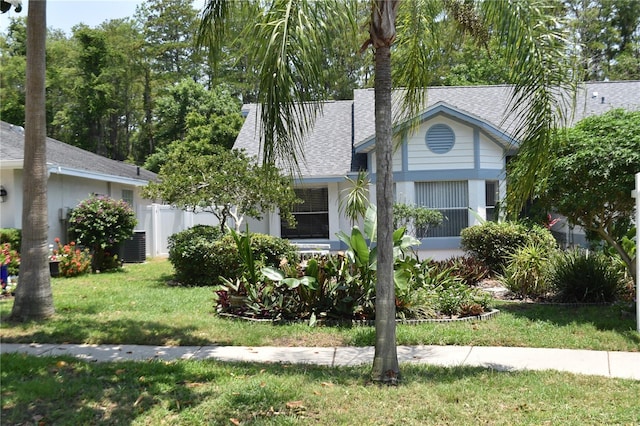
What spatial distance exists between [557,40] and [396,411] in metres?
4.31

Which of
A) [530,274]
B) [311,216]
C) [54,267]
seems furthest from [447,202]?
[54,267]

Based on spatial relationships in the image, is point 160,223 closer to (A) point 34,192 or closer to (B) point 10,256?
(B) point 10,256

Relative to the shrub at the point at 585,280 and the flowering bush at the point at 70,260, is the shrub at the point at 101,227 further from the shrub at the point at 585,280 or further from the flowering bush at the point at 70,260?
the shrub at the point at 585,280

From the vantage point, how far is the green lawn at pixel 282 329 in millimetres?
7797

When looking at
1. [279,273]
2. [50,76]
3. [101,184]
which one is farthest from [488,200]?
[50,76]

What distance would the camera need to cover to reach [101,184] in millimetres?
19281

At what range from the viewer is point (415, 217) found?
16.3 metres

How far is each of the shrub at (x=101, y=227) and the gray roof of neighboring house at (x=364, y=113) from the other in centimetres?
552

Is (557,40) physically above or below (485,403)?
above

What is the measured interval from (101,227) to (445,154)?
1029cm

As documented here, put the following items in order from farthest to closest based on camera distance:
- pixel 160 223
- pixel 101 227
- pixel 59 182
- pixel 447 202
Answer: pixel 160 223 < pixel 447 202 < pixel 59 182 < pixel 101 227

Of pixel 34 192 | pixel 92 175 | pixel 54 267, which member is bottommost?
pixel 54 267

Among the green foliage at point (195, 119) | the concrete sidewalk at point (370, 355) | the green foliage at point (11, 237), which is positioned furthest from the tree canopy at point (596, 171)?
the green foliage at point (195, 119)

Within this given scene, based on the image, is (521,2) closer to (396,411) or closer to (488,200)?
(396,411)
